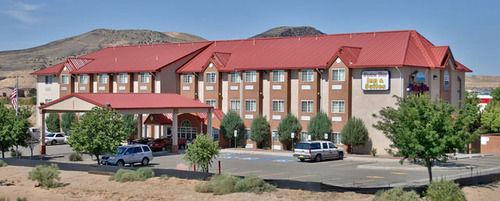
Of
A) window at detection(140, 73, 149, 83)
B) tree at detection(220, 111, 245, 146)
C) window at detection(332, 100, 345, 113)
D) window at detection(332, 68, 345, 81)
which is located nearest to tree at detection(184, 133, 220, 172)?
window at detection(332, 100, 345, 113)

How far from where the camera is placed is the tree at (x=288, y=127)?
173ft

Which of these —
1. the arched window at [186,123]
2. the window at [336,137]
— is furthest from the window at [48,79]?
the window at [336,137]

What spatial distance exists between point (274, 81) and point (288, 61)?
7.28ft

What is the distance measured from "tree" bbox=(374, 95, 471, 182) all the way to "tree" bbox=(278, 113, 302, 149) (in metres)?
26.3

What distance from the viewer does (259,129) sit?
179ft

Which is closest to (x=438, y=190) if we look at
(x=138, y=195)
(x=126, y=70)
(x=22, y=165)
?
(x=138, y=195)

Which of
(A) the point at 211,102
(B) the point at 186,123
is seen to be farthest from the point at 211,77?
(B) the point at 186,123

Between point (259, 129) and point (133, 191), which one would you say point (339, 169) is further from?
point (259, 129)

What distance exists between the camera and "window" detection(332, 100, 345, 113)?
50969 mm

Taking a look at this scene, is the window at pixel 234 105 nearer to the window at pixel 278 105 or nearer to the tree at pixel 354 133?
the window at pixel 278 105

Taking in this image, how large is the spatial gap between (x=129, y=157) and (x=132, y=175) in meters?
8.75

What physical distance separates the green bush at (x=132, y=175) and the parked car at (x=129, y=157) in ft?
22.4

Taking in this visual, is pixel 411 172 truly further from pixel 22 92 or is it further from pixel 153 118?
pixel 22 92

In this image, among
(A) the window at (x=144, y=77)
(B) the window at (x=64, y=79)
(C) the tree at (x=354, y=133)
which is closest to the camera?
(C) the tree at (x=354, y=133)
